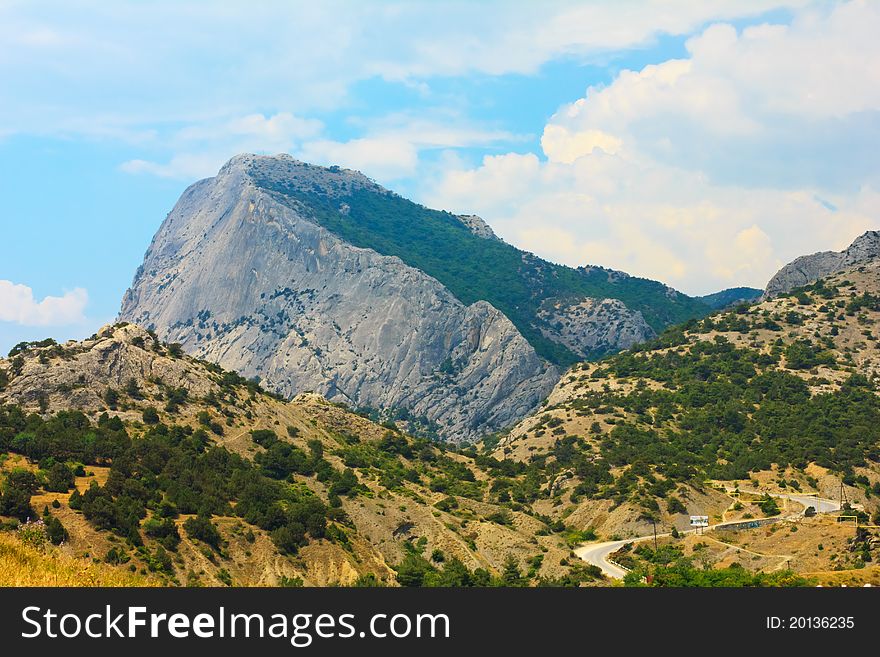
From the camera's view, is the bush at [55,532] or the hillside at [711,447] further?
the hillside at [711,447]

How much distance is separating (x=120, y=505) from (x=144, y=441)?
2658cm

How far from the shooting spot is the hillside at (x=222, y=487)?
3100 inches

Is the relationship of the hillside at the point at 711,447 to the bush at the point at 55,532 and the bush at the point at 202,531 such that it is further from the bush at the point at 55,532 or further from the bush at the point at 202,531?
the bush at the point at 55,532

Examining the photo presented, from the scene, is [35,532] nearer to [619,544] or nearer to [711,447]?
[619,544]

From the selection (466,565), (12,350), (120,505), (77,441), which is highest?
(12,350)

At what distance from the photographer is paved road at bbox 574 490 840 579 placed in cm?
10825

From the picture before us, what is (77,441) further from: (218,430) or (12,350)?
(12,350)

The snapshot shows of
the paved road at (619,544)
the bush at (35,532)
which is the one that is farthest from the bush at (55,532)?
the paved road at (619,544)

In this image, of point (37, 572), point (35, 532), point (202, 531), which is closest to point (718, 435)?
point (202, 531)

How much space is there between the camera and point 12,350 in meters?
130

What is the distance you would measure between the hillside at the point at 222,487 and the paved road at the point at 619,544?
4.42 m

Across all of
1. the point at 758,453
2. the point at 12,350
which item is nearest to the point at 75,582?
the point at 12,350

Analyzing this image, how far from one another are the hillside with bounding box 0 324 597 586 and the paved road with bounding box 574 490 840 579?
4419mm
